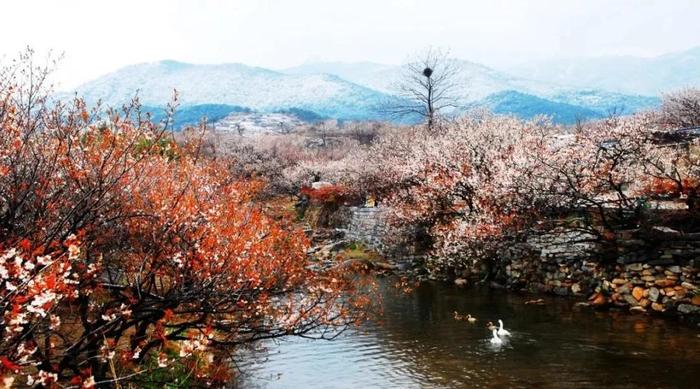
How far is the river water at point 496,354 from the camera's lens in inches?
577

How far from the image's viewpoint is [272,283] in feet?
44.2

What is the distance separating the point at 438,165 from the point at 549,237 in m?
7.82

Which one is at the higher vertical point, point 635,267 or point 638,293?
point 635,267

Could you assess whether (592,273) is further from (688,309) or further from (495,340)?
(495,340)

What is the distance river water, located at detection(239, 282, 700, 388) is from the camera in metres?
14.7

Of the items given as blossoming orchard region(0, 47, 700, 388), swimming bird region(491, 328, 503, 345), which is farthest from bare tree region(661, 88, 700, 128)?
swimming bird region(491, 328, 503, 345)

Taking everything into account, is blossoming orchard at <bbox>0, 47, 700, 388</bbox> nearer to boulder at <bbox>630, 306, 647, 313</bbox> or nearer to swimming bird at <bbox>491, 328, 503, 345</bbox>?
boulder at <bbox>630, 306, 647, 313</bbox>

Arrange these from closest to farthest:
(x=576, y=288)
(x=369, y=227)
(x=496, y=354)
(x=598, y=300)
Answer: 1. (x=496, y=354)
2. (x=598, y=300)
3. (x=576, y=288)
4. (x=369, y=227)

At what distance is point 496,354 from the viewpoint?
1678 cm

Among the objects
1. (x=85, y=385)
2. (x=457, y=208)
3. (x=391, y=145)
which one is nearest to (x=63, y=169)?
(x=85, y=385)

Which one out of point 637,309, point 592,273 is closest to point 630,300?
point 637,309

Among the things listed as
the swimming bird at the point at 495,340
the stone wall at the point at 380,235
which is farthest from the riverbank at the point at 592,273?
the swimming bird at the point at 495,340

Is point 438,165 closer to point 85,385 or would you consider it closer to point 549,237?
point 549,237

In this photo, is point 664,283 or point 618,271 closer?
point 664,283
